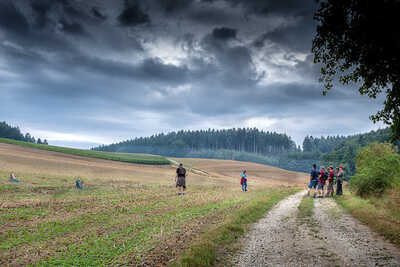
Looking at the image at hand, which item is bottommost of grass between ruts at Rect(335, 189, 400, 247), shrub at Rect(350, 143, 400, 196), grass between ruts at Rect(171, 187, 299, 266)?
grass between ruts at Rect(171, 187, 299, 266)

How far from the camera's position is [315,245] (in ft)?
23.8

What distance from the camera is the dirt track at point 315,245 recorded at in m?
6.04

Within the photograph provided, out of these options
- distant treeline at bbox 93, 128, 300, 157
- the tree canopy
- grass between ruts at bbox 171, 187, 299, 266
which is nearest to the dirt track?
grass between ruts at bbox 171, 187, 299, 266

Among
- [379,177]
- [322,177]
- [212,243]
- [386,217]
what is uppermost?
[379,177]

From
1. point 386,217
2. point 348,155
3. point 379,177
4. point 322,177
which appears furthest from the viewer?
point 348,155

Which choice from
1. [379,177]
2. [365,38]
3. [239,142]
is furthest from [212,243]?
[239,142]

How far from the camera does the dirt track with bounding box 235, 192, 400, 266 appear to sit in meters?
6.04

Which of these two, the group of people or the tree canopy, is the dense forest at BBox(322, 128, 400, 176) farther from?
the tree canopy

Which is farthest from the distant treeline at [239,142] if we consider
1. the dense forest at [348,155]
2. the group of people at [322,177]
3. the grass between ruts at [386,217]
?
the grass between ruts at [386,217]

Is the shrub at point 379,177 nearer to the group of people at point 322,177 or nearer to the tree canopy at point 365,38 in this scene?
the group of people at point 322,177

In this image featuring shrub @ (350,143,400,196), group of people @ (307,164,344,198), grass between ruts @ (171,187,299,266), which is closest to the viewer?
grass between ruts @ (171,187,299,266)

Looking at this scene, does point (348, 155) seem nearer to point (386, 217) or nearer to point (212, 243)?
point (386, 217)

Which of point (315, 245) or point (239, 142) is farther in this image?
point (239, 142)

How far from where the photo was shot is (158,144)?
169500 millimetres
